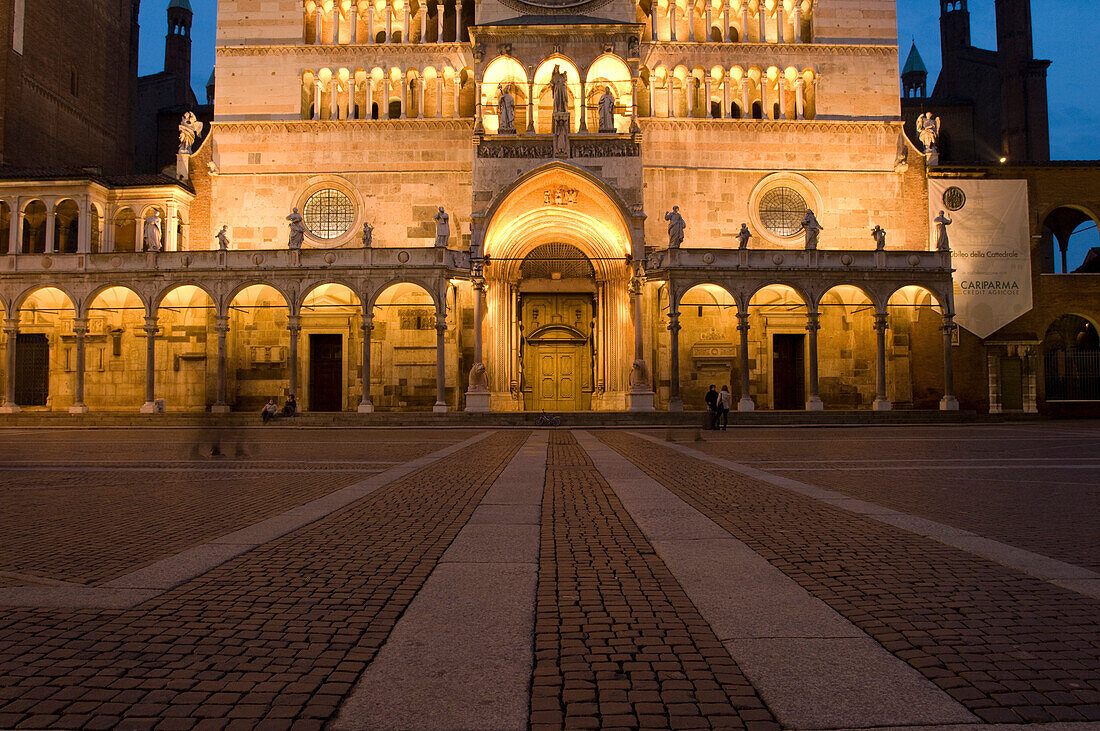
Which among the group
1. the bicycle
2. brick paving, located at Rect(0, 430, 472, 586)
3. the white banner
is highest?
the white banner

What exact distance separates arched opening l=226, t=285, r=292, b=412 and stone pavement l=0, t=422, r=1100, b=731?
86.6 feet

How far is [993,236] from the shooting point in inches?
1411

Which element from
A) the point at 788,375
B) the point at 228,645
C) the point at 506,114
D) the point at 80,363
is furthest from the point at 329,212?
the point at 228,645

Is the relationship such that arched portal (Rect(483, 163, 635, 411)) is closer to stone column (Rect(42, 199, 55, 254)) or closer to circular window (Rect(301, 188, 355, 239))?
circular window (Rect(301, 188, 355, 239))

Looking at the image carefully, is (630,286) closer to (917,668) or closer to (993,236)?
(993,236)

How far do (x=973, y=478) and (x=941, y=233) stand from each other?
85.0 feet

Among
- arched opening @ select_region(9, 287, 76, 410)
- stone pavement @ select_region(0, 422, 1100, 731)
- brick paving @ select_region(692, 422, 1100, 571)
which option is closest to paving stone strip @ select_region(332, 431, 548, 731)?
stone pavement @ select_region(0, 422, 1100, 731)

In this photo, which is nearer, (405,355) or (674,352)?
(674,352)

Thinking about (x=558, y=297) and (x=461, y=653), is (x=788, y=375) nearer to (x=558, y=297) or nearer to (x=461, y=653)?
(x=558, y=297)

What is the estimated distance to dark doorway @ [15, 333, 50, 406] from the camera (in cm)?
3619

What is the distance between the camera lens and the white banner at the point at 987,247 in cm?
3544

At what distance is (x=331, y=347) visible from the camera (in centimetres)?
3591

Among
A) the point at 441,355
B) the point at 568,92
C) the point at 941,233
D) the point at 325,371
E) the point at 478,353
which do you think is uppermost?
the point at 568,92

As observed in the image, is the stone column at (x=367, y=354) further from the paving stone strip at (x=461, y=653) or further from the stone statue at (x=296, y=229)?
the paving stone strip at (x=461, y=653)
